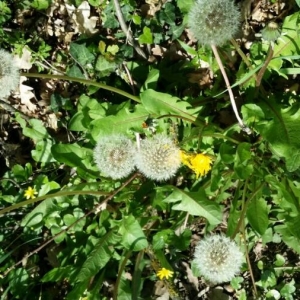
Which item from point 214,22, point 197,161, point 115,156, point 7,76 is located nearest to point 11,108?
point 7,76

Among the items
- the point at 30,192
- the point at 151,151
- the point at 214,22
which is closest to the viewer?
the point at 214,22

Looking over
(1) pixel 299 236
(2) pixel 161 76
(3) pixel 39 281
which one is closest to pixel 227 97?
(2) pixel 161 76

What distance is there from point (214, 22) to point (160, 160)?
972 millimetres

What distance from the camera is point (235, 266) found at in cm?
310

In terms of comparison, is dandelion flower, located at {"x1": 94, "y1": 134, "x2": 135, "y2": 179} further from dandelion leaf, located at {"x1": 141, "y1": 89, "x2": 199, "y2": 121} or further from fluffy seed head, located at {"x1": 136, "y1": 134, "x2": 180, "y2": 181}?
dandelion leaf, located at {"x1": 141, "y1": 89, "x2": 199, "y2": 121}

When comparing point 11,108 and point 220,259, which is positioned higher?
point 11,108

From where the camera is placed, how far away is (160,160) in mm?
3314

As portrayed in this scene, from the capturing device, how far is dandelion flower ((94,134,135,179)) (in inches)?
136

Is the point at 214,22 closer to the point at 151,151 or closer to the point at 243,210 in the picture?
the point at 151,151

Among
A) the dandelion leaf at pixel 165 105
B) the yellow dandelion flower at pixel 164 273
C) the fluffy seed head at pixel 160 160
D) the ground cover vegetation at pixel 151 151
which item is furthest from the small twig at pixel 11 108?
the yellow dandelion flower at pixel 164 273

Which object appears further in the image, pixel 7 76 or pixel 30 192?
pixel 30 192

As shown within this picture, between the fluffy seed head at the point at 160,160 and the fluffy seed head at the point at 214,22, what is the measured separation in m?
0.77

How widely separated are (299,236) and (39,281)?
2.31 m

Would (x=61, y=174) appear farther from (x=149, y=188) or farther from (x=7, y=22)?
(x=7, y=22)
